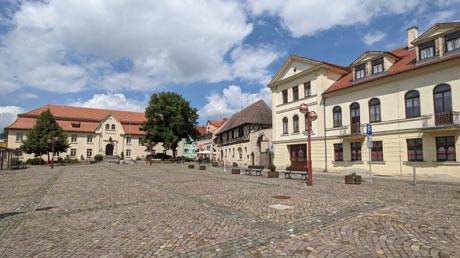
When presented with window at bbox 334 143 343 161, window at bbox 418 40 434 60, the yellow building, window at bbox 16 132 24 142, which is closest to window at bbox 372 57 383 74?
the yellow building

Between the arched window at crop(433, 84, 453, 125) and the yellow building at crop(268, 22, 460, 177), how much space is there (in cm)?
5

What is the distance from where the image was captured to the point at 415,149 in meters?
18.2

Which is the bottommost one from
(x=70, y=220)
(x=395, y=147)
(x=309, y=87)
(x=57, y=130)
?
(x=70, y=220)

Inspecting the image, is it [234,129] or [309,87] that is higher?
[309,87]

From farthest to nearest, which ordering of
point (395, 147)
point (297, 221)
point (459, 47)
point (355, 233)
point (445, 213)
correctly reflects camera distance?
point (395, 147)
point (459, 47)
point (445, 213)
point (297, 221)
point (355, 233)

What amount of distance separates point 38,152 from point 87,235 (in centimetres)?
4719

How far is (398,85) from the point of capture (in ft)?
63.4

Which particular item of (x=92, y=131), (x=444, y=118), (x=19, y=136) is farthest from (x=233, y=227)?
(x=19, y=136)

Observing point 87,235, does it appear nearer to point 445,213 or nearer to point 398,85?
point 445,213

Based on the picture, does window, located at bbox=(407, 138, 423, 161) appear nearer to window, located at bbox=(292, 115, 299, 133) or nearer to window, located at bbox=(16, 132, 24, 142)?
window, located at bbox=(292, 115, 299, 133)

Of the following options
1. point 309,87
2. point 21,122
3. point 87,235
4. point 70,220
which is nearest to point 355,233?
point 87,235

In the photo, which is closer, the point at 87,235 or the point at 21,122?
the point at 87,235

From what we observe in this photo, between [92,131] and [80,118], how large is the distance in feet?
16.1

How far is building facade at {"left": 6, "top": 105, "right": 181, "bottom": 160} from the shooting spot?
5306 centimetres
